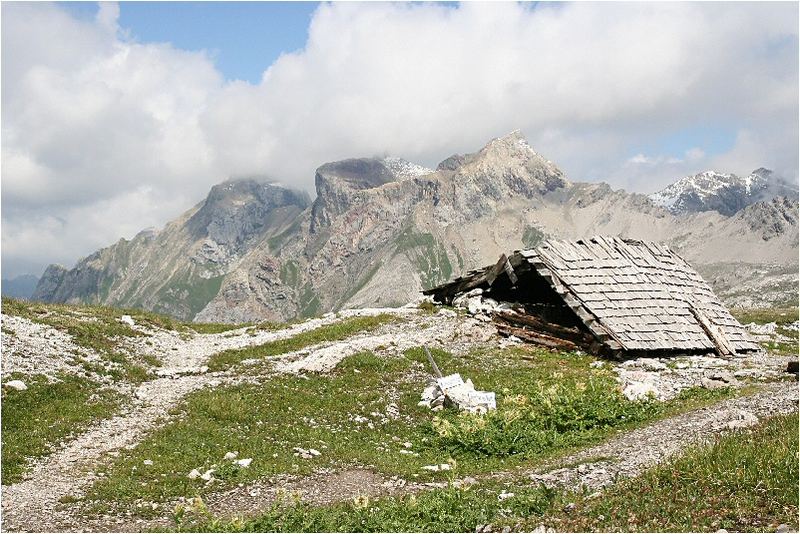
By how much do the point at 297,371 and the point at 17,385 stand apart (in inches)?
462

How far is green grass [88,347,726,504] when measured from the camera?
18000mm

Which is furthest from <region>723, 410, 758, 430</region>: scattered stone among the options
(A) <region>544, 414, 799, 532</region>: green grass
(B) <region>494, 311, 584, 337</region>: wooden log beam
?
(B) <region>494, 311, 584, 337</region>: wooden log beam

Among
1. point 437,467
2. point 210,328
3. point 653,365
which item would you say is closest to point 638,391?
point 653,365

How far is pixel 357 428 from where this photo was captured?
77.1 ft

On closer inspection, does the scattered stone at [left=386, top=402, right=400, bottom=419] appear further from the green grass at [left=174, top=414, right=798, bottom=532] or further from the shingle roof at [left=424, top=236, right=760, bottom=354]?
the shingle roof at [left=424, top=236, right=760, bottom=354]

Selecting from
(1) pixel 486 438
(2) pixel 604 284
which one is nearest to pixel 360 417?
(1) pixel 486 438

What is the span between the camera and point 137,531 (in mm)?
13664

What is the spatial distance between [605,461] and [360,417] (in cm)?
1067

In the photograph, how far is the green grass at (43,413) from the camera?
19.0m

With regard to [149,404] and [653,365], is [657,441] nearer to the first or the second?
[653,365]

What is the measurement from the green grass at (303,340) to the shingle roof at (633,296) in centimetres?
1154

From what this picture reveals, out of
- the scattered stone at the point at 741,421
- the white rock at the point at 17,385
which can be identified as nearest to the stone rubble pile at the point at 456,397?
the scattered stone at the point at 741,421

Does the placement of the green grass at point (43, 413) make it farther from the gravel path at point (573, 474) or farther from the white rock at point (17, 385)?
the gravel path at point (573, 474)

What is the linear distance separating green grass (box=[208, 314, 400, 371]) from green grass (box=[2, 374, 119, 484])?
752 cm
